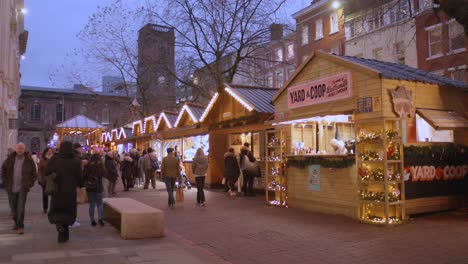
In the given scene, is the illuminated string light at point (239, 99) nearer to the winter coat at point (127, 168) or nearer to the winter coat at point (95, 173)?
the winter coat at point (127, 168)

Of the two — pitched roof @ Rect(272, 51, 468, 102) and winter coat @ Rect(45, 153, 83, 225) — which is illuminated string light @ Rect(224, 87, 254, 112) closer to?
pitched roof @ Rect(272, 51, 468, 102)

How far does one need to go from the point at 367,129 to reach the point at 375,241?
3.13 m

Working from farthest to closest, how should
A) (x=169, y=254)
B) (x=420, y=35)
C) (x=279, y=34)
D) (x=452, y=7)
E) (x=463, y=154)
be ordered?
(x=420, y=35) → (x=279, y=34) → (x=463, y=154) → (x=452, y=7) → (x=169, y=254)

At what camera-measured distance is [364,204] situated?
955 centimetres

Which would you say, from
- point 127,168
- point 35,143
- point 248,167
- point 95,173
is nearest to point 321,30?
point 127,168

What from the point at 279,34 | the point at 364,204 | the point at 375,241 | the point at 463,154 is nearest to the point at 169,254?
the point at 375,241

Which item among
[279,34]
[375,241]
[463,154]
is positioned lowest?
[375,241]

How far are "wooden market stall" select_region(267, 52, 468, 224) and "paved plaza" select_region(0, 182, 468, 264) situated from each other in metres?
0.53

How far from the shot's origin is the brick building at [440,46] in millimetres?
23625

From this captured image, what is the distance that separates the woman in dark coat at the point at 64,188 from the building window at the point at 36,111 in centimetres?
6380

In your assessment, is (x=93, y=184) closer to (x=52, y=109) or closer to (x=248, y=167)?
(x=248, y=167)

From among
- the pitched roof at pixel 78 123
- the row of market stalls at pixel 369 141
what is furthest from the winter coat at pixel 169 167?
the pitched roof at pixel 78 123

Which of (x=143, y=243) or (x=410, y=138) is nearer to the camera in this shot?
(x=143, y=243)

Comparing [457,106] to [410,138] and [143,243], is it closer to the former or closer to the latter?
[410,138]
